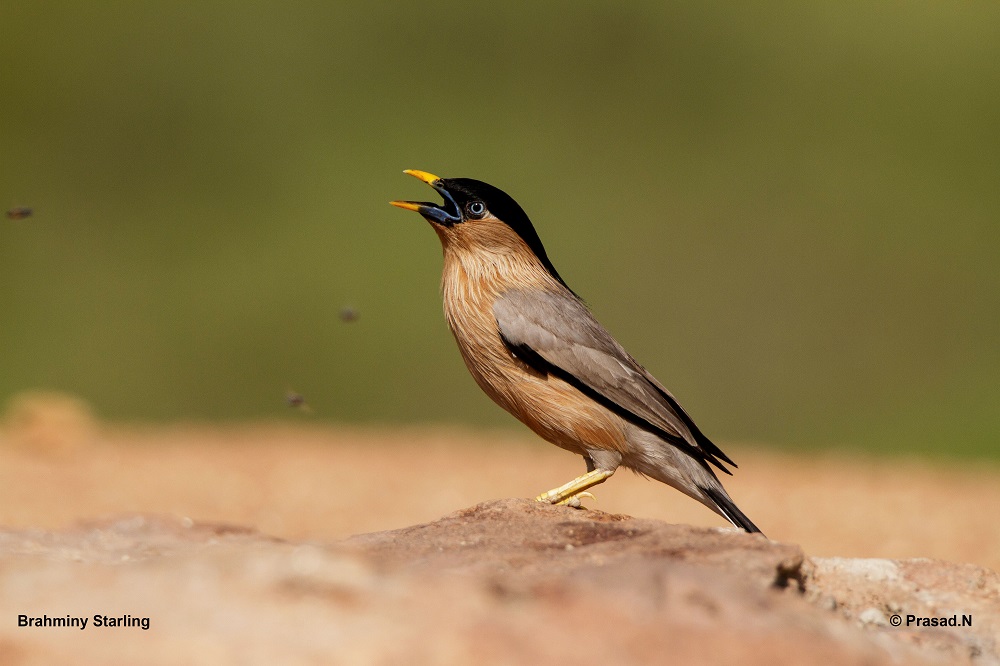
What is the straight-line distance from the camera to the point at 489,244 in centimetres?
593

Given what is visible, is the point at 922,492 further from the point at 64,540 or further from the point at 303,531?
the point at 64,540

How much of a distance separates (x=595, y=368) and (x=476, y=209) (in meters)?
0.98

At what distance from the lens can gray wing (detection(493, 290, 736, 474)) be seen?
5.45 m

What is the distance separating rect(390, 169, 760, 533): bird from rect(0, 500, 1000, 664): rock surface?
4.92 ft

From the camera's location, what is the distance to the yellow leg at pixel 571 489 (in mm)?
5117

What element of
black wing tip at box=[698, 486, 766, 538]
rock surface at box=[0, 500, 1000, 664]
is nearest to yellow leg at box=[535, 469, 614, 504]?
black wing tip at box=[698, 486, 766, 538]

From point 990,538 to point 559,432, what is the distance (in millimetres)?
4625

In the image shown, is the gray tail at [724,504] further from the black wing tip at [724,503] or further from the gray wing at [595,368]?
the gray wing at [595,368]

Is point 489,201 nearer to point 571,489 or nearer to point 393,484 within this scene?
point 571,489

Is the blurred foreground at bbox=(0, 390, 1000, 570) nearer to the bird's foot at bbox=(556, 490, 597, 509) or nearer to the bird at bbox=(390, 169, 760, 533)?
the bird at bbox=(390, 169, 760, 533)

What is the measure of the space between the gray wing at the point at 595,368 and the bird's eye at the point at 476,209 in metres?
0.46

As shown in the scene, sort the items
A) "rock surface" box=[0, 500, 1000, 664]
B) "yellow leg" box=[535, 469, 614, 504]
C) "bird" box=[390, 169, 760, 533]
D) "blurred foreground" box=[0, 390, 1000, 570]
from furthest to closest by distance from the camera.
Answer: "blurred foreground" box=[0, 390, 1000, 570]
"bird" box=[390, 169, 760, 533]
"yellow leg" box=[535, 469, 614, 504]
"rock surface" box=[0, 500, 1000, 664]

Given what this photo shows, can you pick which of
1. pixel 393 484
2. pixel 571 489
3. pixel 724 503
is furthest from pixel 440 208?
pixel 393 484

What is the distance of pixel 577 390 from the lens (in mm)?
5469
